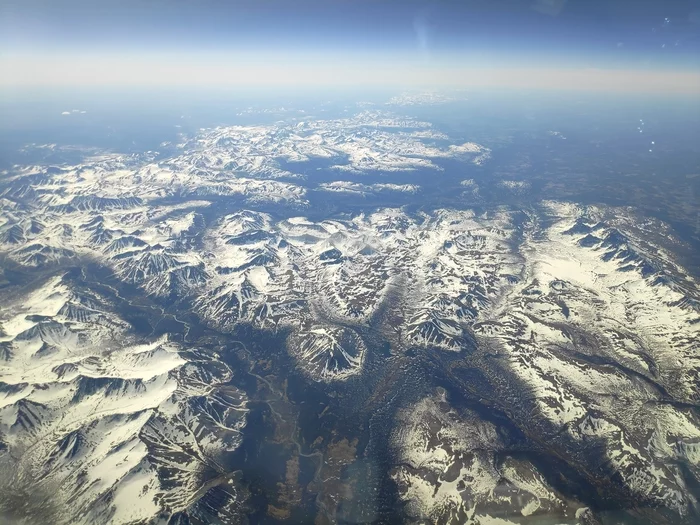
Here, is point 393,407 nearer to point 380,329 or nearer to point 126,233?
point 380,329

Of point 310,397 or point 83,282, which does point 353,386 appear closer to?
point 310,397

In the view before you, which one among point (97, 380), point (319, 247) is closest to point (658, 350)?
point (319, 247)

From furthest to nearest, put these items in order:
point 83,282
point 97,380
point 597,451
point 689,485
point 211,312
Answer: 1. point 83,282
2. point 211,312
3. point 97,380
4. point 597,451
5. point 689,485

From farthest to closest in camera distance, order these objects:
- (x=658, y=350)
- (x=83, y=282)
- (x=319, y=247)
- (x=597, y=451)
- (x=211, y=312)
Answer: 1. (x=319, y=247)
2. (x=83, y=282)
3. (x=211, y=312)
4. (x=658, y=350)
5. (x=597, y=451)

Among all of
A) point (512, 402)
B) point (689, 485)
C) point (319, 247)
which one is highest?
point (689, 485)

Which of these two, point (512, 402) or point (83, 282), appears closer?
point (512, 402)

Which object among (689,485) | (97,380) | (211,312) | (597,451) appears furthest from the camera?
(211,312)

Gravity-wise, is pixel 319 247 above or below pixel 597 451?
below

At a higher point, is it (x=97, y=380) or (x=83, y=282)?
(x=97, y=380)

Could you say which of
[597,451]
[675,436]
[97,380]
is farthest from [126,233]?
[675,436]
